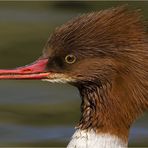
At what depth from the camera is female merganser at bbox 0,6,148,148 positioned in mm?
7348

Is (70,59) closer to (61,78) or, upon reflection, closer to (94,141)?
(61,78)

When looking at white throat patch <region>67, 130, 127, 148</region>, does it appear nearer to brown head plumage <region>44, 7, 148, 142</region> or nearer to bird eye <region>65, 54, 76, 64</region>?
brown head plumage <region>44, 7, 148, 142</region>

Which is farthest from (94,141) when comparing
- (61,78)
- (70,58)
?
(70,58)

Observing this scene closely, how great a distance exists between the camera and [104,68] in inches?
289

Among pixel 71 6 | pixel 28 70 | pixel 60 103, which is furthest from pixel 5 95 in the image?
pixel 28 70

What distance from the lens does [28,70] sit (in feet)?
24.8

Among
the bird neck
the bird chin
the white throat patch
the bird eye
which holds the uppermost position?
the bird eye

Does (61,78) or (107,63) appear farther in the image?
(61,78)

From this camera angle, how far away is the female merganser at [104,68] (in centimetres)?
735

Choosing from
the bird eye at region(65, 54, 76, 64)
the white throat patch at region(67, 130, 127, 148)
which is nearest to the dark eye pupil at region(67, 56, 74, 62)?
the bird eye at region(65, 54, 76, 64)

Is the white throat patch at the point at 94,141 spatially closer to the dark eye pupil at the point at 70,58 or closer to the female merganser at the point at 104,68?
the female merganser at the point at 104,68

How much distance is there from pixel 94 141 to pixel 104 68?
0.50 meters

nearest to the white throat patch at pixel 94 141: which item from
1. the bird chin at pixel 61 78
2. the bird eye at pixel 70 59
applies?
the bird chin at pixel 61 78

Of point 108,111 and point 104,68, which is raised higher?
point 104,68
